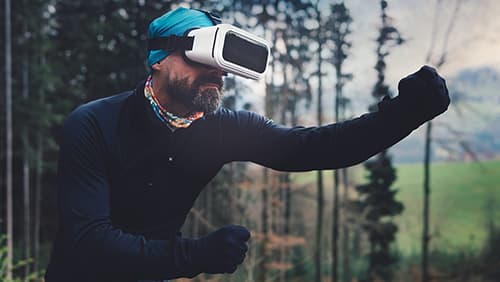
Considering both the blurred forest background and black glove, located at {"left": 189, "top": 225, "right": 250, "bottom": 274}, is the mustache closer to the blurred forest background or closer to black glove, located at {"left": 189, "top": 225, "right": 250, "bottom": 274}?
black glove, located at {"left": 189, "top": 225, "right": 250, "bottom": 274}

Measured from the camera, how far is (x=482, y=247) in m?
19.1

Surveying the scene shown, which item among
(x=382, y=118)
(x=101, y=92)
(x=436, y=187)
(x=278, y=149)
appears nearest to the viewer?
(x=382, y=118)

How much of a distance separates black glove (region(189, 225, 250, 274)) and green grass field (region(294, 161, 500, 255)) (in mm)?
16209

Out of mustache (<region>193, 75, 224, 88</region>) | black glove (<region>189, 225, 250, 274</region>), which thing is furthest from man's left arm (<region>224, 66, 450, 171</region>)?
black glove (<region>189, 225, 250, 274</region>)

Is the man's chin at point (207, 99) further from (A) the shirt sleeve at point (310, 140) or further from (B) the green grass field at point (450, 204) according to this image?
(B) the green grass field at point (450, 204)

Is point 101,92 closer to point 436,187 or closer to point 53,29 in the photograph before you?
point 53,29

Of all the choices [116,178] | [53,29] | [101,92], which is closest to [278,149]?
[116,178]

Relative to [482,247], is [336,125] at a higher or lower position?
higher

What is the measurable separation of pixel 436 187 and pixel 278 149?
62.0ft

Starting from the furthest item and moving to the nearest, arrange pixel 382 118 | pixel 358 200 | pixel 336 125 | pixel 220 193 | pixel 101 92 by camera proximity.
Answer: pixel 358 200
pixel 220 193
pixel 101 92
pixel 336 125
pixel 382 118

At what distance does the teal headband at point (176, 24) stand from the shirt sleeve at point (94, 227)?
1.05 ft

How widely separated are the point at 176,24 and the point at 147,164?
1.66 feet

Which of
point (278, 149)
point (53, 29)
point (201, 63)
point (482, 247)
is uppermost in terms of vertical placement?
point (53, 29)

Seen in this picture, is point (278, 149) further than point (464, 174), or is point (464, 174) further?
point (464, 174)
